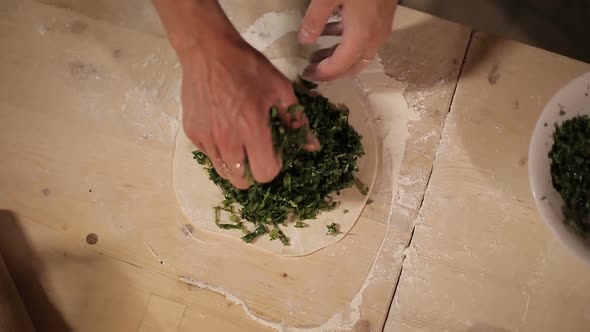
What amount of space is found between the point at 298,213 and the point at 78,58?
920 millimetres

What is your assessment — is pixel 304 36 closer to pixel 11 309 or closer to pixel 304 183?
pixel 304 183

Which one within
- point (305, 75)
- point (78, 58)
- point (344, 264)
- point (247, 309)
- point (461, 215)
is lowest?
point (247, 309)

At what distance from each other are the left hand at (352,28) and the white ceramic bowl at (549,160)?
18.5 inches

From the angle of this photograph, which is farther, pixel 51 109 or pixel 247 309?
pixel 51 109

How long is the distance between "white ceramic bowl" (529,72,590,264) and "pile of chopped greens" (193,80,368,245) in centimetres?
46

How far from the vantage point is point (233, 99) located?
1.00 metres

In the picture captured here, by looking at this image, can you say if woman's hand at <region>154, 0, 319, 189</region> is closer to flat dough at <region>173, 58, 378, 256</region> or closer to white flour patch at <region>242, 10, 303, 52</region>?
flat dough at <region>173, 58, 378, 256</region>

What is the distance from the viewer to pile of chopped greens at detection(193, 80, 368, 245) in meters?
1.24

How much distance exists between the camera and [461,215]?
1372 millimetres

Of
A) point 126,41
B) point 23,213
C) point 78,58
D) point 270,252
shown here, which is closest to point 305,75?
point 270,252

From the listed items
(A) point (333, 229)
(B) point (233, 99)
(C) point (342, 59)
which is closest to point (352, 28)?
(C) point (342, 59)

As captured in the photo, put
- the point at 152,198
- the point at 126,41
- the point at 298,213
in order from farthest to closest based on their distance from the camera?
the point at 126,41, the point at 152,198, the point at 298,213

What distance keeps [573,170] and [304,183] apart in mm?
696

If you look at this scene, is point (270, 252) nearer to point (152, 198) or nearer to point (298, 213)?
point (298, 213)
